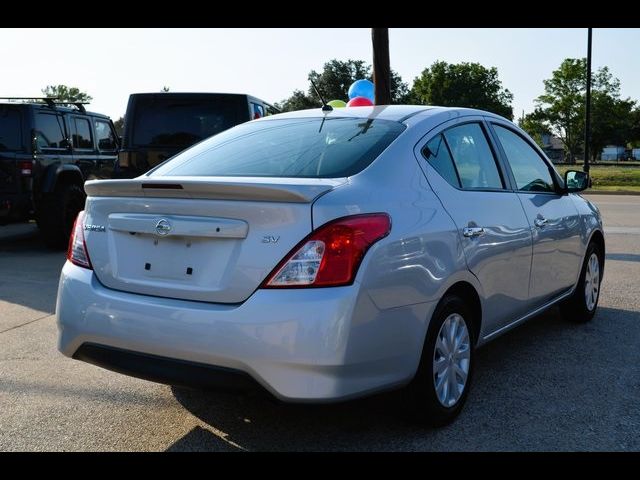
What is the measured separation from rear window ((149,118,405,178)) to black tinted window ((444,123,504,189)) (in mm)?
424

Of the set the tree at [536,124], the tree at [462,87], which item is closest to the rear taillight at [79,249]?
the tree at [536,124]

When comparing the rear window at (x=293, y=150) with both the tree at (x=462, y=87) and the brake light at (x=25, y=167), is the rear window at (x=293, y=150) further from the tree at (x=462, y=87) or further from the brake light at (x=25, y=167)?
the tree at (x=462, y=87)

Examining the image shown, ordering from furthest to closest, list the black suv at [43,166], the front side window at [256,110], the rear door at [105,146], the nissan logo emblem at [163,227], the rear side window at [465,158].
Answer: the rear door at [105,146]
the black suv at [43,166]
the front side window at [256,110]
the rear side window at [465,158]
the nissan logo emblem at [163,227]

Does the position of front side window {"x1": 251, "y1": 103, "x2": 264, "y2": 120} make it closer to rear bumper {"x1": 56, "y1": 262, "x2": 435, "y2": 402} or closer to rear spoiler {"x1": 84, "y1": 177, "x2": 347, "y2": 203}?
rear spoiler {"x1": 84, "y1": 177, "x2": 347, "y2": 203}

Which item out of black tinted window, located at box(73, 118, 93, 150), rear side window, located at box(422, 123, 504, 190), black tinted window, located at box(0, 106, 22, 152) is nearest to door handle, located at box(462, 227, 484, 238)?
rear side window, located at box(422, 123, 504, 190)

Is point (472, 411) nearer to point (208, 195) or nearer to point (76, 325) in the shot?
point (208, 195)

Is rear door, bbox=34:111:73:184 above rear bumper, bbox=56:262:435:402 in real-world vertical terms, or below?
above

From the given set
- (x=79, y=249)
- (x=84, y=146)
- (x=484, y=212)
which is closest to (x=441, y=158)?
(x=484, y=212)

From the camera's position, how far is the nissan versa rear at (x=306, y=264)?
2.67m

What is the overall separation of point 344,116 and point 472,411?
174 centimetres

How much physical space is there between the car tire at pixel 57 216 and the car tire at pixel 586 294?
6689mm

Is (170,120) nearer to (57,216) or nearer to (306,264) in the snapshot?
(57,216)

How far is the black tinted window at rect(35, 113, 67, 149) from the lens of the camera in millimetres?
9190

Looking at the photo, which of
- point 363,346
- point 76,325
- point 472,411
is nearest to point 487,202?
point 472,411
